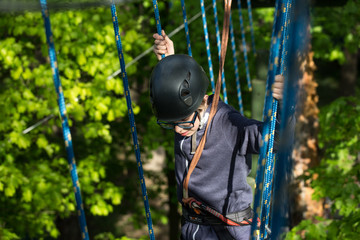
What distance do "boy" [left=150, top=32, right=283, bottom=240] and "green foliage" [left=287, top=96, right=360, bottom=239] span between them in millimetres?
1263

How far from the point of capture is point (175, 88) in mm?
1684

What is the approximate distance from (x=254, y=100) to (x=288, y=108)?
2895mm

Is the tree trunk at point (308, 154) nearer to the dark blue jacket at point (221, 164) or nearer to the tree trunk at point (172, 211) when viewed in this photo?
the tree trunk at point (172, 211)

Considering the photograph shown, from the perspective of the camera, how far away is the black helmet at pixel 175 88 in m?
1.68

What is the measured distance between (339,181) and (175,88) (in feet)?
7.08

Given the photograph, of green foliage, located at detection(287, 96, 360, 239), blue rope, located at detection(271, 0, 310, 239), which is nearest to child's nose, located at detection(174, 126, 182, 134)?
blue rope, located at detection(271, 0, 310, 239)

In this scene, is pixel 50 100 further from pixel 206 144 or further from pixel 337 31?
pixel 337 31

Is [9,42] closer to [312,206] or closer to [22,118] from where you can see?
[22,118]

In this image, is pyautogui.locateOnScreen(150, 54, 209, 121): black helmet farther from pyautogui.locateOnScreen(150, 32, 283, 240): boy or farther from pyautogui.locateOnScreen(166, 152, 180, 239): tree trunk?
pyautogui.locateOnScreen(166, 152, 180, 239): tree trunk

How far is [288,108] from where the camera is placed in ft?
2.82

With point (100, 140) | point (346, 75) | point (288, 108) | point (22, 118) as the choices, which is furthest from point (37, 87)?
point (346, 75)

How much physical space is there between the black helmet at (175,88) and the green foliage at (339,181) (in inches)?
65.0

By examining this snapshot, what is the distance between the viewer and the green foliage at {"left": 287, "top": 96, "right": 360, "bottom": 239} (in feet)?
9.68

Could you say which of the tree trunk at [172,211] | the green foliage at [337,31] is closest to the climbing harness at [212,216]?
the green foliage at [337,31]
